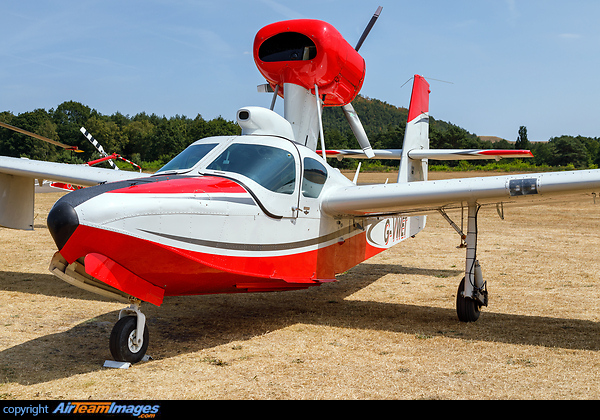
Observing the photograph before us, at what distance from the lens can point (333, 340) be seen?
630 centimetres

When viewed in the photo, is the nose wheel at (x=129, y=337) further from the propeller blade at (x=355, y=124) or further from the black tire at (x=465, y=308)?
the propeller blade at (x=355, y=124)

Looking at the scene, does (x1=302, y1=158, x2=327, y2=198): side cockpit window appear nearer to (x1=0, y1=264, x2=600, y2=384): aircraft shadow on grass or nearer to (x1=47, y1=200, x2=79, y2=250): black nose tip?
(x1=0, y1=264, x2=600, y2=384): aircraft shadow on grass

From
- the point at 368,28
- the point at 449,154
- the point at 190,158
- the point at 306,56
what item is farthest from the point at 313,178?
the point at 368,28

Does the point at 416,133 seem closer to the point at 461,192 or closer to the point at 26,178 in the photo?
the point at 461,192

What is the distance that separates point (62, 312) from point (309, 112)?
5233mm

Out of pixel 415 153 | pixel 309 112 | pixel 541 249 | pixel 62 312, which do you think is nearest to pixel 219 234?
pixel 62 312

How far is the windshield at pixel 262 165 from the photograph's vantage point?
20.1 ft

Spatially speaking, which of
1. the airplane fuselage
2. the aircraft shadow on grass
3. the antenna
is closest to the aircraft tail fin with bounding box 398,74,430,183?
the antenna

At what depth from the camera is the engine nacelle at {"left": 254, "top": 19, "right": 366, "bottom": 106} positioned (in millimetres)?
8648

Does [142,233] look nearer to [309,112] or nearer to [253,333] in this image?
[253,333]

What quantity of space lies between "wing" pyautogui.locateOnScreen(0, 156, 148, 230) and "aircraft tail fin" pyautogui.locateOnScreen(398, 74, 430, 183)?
5.34m

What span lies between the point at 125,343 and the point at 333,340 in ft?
8.10

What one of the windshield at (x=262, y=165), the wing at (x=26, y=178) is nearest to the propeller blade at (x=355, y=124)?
the windshield at (x=262, y=165)

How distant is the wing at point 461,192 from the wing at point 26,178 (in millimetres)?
4147
